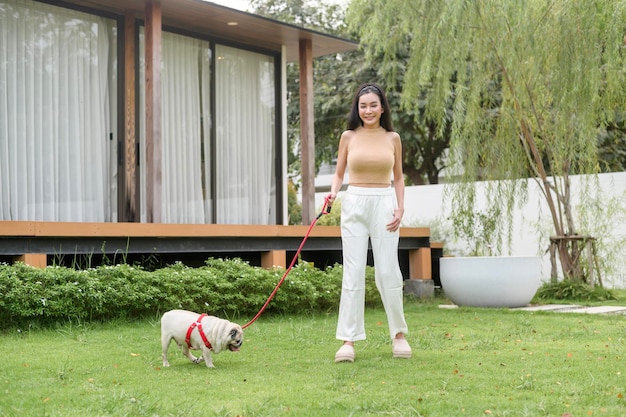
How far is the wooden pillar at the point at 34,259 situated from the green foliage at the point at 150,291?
0.46 metres

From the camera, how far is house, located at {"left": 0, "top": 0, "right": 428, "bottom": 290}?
8.11 meters

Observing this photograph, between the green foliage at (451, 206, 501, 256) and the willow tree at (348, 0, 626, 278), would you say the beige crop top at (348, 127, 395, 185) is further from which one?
the green foliage at (451, 206, 501, 256)

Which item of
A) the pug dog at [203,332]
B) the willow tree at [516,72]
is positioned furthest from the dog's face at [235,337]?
the willow tree at [516,72]

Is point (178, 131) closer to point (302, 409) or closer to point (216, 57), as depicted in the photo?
point (216, 57)

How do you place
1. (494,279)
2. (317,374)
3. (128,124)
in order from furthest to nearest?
(128,124), (494,279), (317,374)

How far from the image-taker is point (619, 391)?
390 centimetres

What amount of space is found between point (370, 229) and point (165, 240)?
326 centimetres

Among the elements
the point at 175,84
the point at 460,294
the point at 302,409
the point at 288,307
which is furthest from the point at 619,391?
the point at 175,84

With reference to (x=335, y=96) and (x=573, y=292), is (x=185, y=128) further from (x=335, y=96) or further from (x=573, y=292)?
(x=335, y=96)

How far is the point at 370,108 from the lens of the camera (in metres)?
5.14

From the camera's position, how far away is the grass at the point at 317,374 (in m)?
3.59

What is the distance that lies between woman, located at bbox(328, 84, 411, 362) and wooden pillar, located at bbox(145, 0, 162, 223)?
3.62 metres

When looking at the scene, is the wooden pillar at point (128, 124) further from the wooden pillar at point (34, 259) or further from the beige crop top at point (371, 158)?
the beige crop top at point (371, 158)

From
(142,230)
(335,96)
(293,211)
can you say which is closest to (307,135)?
(142,230)
